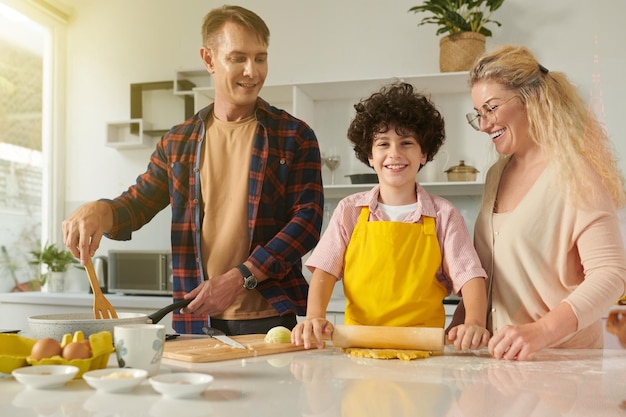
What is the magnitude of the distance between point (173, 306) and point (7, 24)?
10.1ft

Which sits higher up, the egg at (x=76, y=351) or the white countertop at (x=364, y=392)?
the egg at (x=76, y=351)

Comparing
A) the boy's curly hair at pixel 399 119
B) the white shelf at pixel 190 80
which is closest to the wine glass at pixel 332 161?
the white shelf at pixel 190 80

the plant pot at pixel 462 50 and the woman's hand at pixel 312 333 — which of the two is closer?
the woman's hand at pixel 312 333

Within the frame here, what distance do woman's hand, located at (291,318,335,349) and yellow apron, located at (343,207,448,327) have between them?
16 centimetres

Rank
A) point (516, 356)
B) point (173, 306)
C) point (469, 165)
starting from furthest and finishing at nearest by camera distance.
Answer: point (469, 165) < point (173, 306) < point (516, 356)

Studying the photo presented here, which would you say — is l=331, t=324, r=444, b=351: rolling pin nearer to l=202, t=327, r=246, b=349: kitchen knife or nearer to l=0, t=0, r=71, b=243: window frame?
l=202, t=327, r=246, b=349: kitchen knife

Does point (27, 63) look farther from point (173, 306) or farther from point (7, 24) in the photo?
point (173, 306)

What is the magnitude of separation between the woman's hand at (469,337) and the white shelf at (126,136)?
292 cm

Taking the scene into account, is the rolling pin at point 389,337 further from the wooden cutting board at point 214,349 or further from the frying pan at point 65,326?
the frying pan at point 65,326

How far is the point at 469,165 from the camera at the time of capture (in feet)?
11.2

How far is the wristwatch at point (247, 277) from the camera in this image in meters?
1.63

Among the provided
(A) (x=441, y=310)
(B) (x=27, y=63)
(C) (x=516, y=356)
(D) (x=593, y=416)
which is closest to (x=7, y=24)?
(B) (x=27, y=63)

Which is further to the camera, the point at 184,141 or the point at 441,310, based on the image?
the point at 184,141

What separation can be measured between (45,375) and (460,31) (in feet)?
9.18
